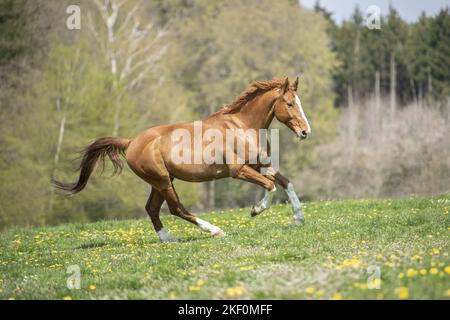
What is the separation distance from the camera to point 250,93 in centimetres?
1350

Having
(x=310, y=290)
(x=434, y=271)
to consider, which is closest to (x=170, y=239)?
(x=310, y=290)

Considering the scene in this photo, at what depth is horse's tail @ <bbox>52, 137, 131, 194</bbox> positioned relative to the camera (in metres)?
14.1

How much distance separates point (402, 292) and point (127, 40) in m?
40.6

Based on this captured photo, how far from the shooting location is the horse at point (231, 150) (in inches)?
510

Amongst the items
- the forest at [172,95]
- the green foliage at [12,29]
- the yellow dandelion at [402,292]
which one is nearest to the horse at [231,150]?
the yellow dandelion at [402,292]

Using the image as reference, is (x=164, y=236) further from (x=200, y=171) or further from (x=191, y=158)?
(x=191, y=158)

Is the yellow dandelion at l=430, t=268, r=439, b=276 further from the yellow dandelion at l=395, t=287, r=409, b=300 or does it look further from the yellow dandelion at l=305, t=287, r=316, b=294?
the yellow dandelion at l=305, t=287, r=316, b=294

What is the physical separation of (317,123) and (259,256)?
148 ft

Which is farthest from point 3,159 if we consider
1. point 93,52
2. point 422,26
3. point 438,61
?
point 422,26

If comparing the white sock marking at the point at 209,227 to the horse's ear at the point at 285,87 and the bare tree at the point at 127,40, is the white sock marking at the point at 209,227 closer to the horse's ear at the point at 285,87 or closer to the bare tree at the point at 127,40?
the horse's ear at the point at 285,87

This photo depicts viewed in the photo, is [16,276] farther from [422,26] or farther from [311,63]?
[422,26]

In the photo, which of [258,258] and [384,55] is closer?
[258,258]

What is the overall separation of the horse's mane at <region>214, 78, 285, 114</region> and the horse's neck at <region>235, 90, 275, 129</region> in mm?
149

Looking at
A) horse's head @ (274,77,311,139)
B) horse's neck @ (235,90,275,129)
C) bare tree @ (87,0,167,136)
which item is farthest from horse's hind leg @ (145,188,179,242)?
bare tree @ (87,0,167,136)
